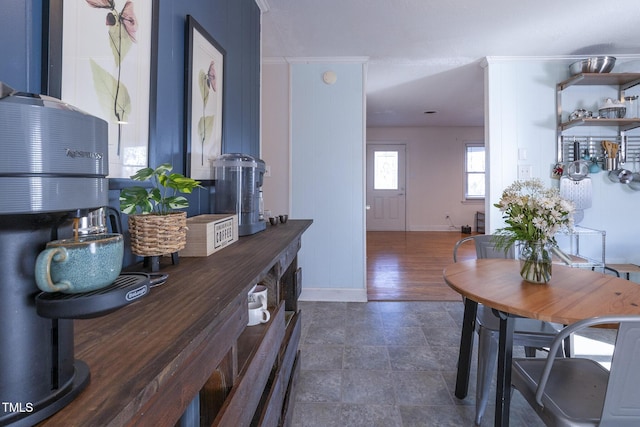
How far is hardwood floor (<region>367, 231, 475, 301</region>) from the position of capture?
3.52 metres

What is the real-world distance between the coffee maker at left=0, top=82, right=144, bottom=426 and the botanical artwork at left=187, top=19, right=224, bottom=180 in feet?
3.22

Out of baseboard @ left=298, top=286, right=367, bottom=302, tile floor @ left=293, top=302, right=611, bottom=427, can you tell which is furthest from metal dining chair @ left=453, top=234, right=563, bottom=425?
baseboard @ left=298, top=286, right=367, bottom=302

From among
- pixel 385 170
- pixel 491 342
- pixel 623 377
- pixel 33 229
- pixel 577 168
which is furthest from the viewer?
pixel 385 170

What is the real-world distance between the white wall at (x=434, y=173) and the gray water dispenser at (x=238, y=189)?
6444mm

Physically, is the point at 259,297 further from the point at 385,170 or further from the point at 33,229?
the point at 385,170

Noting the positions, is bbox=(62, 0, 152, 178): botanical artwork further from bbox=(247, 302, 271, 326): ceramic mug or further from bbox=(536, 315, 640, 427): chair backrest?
bbox=(536, 315, 640, 427): chair backrest

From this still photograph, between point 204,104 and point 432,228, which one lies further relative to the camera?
point 432,228

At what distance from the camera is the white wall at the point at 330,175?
332 cm

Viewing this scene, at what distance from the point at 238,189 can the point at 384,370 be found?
4.75ft

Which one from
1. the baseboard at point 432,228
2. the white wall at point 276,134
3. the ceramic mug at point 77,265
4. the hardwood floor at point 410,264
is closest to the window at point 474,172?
the baseboard at point 432,228

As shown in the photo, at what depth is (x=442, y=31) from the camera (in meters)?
2.73

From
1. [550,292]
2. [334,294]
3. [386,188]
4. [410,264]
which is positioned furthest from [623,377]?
[386,188]

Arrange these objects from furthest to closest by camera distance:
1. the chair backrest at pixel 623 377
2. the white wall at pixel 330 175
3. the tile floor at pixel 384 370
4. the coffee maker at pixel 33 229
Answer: the white wall at pixel 330 175
the tile floor at pixel 384 370
the chair backrest at pixel 623 377
the coffee maker at pixel 33 229

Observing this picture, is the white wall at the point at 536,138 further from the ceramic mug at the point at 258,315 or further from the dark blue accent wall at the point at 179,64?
the ceramic mug at the point at 258,315
